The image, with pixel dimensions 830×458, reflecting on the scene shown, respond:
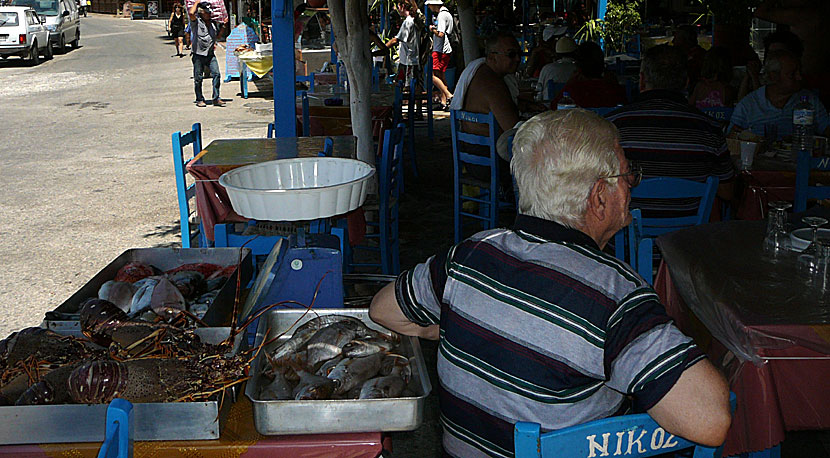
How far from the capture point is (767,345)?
2330mm

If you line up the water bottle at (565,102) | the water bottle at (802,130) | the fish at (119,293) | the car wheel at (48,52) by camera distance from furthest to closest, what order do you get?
the car wheel at (48,52)
the water bottle at (565,102)
the water bottle at (802,130)
the fish at (119,293)

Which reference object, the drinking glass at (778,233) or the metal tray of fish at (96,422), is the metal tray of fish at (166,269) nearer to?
the metal tray of fish at (96,422)

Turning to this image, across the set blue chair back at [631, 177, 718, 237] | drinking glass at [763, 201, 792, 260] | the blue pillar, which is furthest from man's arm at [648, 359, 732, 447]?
the blue pillar

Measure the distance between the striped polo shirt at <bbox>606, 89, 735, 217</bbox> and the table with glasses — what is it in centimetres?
109

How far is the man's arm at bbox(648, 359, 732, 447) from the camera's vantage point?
1.59 metres

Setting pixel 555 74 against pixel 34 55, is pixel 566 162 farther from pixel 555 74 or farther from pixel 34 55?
pixel 34 55

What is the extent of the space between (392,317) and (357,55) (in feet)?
13.3

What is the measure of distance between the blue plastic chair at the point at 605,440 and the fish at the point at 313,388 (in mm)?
551

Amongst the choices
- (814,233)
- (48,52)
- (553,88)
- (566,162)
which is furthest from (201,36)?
(566,162)

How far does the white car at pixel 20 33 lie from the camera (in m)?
20.9

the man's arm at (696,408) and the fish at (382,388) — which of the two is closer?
the man's arm at (696,408)

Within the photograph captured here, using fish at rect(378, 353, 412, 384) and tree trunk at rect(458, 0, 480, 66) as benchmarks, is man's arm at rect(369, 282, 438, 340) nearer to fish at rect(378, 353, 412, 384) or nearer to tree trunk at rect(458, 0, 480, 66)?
fish at rect(378, 353, 412, 384)

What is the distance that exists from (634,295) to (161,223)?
19.9 ft

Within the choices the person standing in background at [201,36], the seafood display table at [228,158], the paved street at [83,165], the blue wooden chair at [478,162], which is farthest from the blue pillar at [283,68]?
the person standing in background at [201,36]
